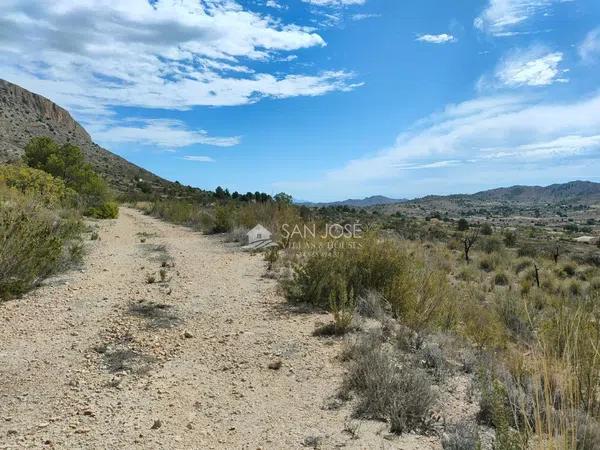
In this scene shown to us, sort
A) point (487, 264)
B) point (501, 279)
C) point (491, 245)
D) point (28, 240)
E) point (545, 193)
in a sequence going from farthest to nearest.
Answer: point (545, 193)
point (491, 245)
point (487, 264)
point (501, 279)
point (28, 240)

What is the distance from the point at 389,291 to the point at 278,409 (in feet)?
11.1

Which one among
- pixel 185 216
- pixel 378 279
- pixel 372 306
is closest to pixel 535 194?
pixel 185 216

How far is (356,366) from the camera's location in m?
4.34

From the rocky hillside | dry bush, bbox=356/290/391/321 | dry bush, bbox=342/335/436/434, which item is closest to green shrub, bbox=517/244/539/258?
dry bush, bbox=356/290/391/321

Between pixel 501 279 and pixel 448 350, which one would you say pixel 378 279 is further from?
pixel 501 279

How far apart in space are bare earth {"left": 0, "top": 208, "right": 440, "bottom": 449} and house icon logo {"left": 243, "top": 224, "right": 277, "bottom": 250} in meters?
5.24

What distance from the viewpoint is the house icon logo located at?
1345 cm

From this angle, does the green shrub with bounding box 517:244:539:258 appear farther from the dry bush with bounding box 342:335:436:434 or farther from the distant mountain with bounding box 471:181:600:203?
the distant mountain with bounding box 471:181:600:203

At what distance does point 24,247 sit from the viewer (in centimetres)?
669

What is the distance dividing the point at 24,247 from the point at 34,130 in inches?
2291

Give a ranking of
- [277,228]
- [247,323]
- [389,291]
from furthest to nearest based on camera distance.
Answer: [277,228]
[389,291]
[247,323]

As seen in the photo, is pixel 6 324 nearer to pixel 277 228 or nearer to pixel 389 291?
pixel 389 291

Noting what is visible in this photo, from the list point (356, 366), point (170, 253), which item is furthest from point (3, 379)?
point (170, 253)

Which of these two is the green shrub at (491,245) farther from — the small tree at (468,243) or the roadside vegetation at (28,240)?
the roadside vegetation at (28,240)
